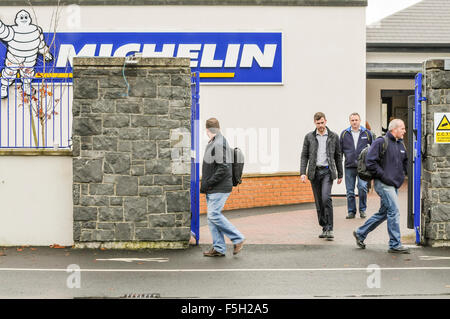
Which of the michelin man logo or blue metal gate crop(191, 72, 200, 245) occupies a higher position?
the michelin man logo

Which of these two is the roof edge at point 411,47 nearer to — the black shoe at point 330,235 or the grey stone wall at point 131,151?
the black shoe at point 330,235

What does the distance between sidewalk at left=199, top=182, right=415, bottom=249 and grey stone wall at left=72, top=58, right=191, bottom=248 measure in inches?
42.7

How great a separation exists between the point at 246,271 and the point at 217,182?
1402 mm

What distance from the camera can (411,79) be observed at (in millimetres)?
19094

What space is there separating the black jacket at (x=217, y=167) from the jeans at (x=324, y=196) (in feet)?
6.46

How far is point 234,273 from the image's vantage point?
7.76 metres

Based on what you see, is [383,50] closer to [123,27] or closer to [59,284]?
[123,27]

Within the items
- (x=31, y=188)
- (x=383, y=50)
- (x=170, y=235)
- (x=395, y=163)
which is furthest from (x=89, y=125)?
(x=383, y=50)

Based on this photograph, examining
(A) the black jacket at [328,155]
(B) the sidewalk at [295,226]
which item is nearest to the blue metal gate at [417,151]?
(B) the sidewalk at [295,226]

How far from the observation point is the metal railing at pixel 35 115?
33.0ft

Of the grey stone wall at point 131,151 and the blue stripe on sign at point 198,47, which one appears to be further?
the blue stripe on sign at point 198,47

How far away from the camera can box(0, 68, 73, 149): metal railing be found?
10.1 meters

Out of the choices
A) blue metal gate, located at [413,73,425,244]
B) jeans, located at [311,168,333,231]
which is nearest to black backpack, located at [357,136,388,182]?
blue metal gate, located at [413,73,425,244]

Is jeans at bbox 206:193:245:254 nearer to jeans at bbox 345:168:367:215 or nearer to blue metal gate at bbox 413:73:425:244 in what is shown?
blue metal gate at bbox 413:73:425:244
